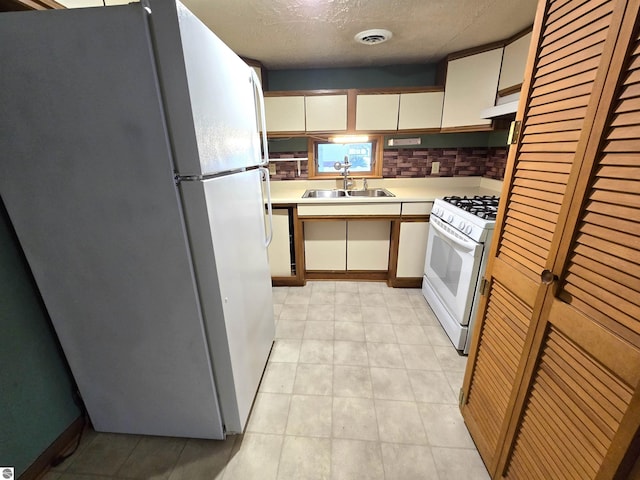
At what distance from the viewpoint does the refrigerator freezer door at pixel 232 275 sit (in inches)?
38.6

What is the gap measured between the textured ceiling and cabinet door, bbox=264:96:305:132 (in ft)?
1.09

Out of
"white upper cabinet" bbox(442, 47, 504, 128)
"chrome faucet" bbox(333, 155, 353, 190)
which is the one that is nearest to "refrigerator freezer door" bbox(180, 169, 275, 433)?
"chrome faucet" bbox(333, 155, 353, 190)

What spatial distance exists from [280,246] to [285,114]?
125 centimetres

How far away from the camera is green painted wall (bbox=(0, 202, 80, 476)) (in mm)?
1044

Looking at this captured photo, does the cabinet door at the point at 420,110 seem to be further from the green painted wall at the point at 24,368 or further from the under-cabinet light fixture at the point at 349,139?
the green painted wall at the point at 24,368

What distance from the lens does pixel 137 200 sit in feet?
3.08

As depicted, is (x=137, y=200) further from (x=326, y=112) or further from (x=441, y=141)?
(x=441, y=141)

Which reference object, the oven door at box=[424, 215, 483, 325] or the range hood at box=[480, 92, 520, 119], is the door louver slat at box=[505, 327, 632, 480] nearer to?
the oven door at box=[424, 215, 483, 325]

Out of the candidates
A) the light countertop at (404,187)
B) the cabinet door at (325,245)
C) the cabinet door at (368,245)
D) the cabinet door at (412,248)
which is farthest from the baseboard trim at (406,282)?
the light countertop at (404,187)

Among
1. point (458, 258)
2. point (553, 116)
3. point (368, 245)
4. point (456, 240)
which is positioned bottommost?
point (368, 245)

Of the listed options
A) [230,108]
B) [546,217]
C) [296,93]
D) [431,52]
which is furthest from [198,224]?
[431,52]

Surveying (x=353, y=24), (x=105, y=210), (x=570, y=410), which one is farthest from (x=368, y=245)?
(x=105, y=210)

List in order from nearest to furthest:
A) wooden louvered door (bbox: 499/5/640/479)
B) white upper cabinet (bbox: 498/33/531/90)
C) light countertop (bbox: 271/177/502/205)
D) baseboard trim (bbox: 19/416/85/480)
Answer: wooden louvered door (bbox: 499/5/640/479)
baseboard trim (bbox: 19/416/85/480)
white upper cabinet (bbox: 498/33/531/90)
light countertop (bbox: 271/177/502/205)

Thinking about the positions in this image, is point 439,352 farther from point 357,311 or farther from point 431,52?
point 431,52
